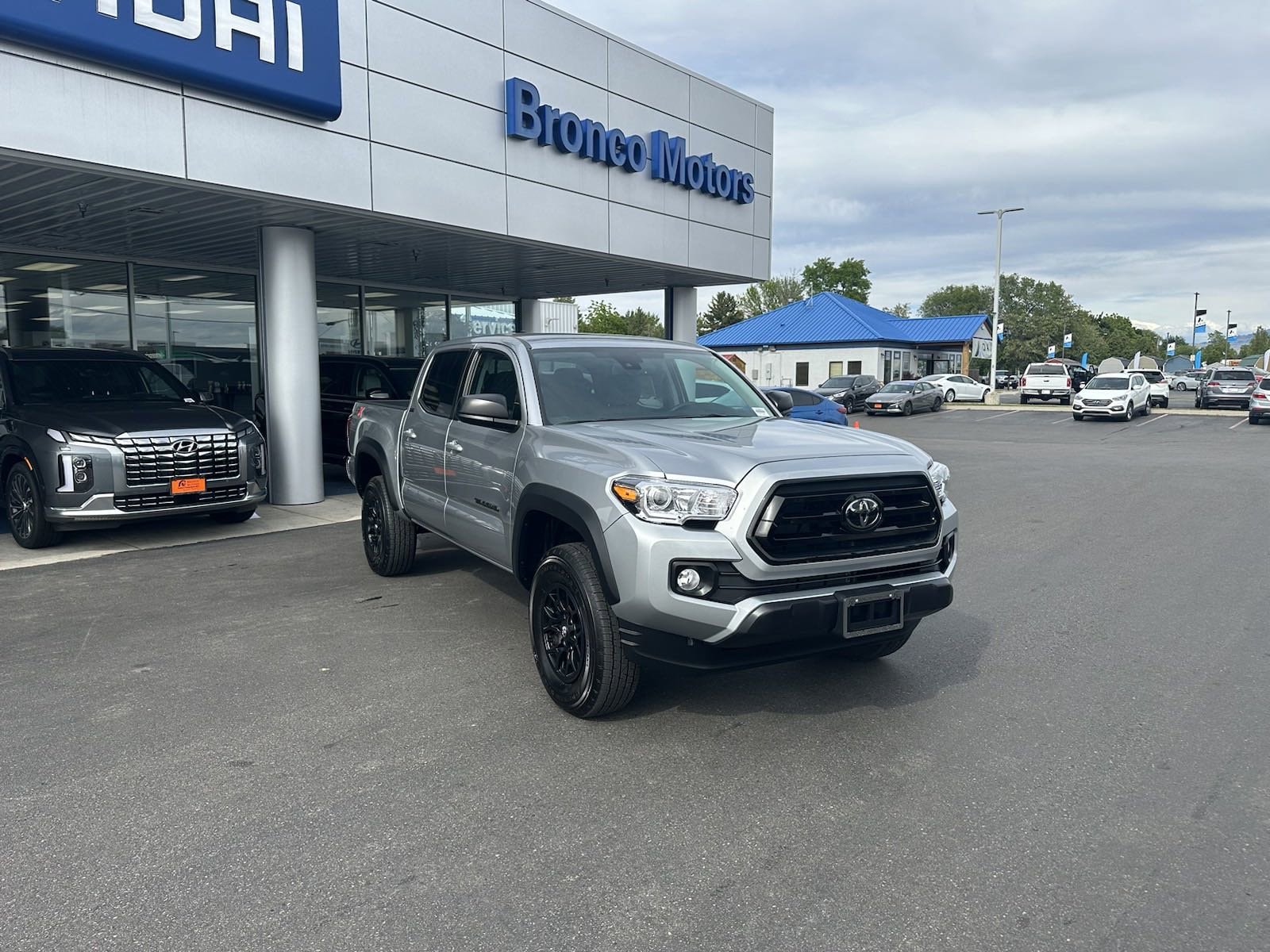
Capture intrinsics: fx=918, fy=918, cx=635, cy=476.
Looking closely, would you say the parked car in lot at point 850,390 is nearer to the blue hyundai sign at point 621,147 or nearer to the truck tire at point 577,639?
the blue hyundai sign at point 621,147

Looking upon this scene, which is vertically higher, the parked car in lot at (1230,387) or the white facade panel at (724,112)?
the white facade panel at (724,112)

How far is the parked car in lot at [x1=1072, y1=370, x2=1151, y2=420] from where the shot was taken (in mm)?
30906

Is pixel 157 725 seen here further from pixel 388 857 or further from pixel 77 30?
pixel 77 30

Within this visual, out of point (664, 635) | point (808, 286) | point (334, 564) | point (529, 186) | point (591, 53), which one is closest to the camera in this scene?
point (664, 635)

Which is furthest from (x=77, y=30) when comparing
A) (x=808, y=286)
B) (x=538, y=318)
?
(x=808, y=286)

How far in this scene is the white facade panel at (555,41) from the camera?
41.0ft

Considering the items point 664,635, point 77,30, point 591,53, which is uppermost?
point 591,53

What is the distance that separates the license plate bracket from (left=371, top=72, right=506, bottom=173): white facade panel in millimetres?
9117

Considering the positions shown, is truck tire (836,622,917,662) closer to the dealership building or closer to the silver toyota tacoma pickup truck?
the silver toyota tacoma pickup truck

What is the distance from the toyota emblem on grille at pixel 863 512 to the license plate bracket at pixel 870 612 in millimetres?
A: 298

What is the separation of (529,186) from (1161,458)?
44.7 feet

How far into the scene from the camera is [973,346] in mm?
64562

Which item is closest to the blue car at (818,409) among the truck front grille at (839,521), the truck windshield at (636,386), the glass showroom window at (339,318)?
the glass showroom window at (339,318)

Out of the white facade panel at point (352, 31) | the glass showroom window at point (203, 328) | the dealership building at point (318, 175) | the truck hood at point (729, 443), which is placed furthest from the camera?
the glass showroom window at point (203, 328)
